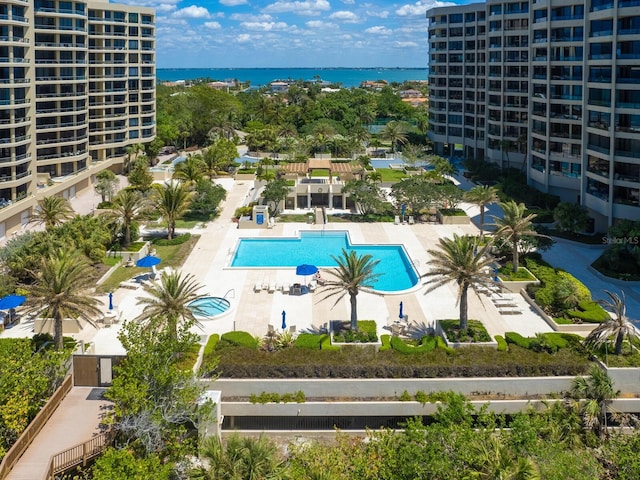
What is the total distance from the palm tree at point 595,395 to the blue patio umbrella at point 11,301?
25804mm

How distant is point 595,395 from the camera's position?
2498cm

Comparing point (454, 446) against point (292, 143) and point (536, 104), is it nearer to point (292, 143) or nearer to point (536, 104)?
point (536, 104)

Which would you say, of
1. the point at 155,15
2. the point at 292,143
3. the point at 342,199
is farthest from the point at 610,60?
the point at 155,15

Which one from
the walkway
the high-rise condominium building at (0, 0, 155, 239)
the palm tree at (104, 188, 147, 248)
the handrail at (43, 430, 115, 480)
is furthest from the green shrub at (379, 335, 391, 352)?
the high-rise condominium building at (0, 0, 155, 239)

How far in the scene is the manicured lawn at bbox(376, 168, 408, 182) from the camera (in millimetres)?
68312

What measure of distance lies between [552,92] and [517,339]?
30.8 metres

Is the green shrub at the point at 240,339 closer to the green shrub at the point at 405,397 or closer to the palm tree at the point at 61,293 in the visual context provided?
the palm tree at the point at 61,293

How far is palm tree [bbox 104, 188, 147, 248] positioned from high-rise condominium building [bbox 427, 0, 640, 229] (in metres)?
32.5

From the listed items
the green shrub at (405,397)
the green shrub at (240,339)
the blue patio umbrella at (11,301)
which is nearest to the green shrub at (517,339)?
the green shrub at (405,397)

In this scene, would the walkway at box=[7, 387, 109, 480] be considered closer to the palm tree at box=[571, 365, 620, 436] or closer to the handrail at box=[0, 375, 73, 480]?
the handrail at box=[0, 375, 73, 480]

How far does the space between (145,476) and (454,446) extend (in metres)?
9.39

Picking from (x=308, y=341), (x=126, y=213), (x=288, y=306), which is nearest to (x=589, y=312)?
(x=308, y=341)

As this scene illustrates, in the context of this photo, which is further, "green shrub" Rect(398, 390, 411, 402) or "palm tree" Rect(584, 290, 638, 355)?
"palm tree" Rect(584, 290, 638, 355)

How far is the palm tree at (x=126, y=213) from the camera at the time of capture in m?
42.8
